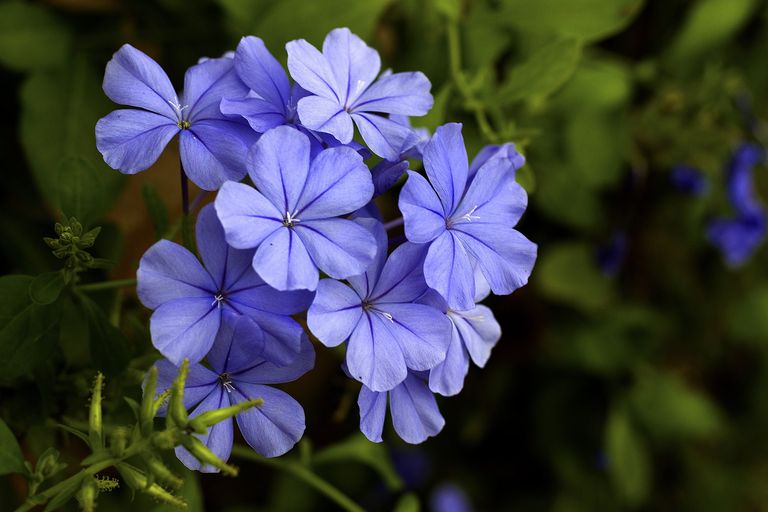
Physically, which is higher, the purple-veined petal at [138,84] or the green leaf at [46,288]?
the purple-veined petal at [138,84]

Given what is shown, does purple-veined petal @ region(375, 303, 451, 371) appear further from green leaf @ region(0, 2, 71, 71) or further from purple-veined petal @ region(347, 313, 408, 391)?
green leaf @ region(0, 2, 71, 71)

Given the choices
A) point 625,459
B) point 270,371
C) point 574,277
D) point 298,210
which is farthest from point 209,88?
point 625,459

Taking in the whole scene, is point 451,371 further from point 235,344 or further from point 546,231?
point 546,231

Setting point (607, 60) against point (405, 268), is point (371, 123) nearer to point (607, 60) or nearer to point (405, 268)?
point (405, 268)

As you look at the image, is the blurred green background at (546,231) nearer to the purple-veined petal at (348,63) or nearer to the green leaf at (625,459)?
the green leaf at (625,459)

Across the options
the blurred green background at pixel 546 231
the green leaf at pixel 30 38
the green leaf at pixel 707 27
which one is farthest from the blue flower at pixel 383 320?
the green leaf at pixel 707 27

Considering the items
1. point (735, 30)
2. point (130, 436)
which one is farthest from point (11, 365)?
point (735, 30)

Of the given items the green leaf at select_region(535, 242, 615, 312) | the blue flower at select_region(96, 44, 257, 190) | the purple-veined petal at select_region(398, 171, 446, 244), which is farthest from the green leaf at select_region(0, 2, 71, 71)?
the green leaf at select_region(535, 242, 615, 312)
